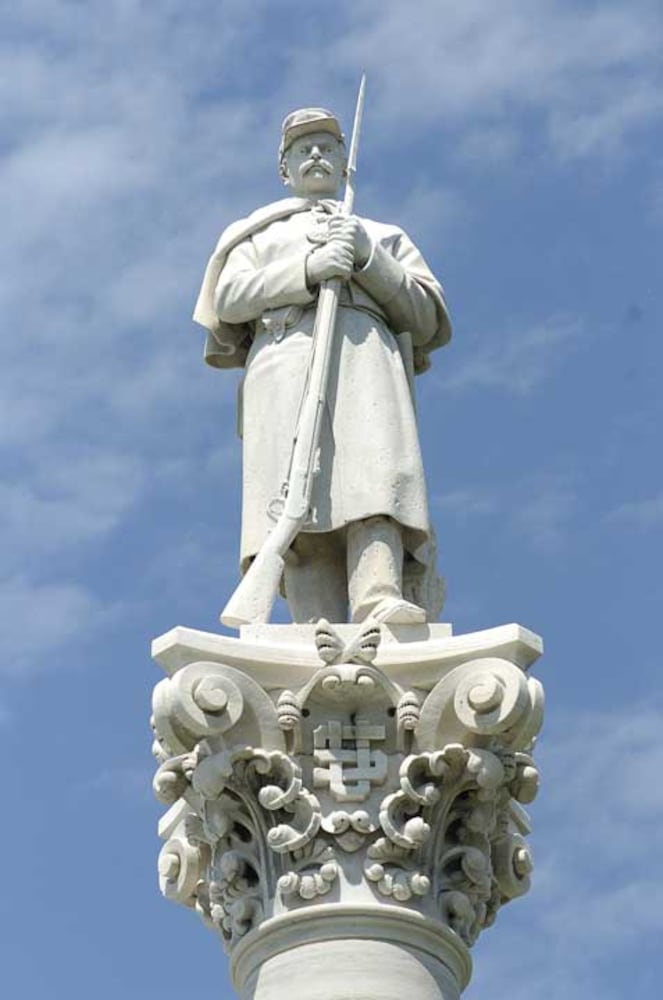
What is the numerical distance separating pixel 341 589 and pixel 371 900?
11.2 feet

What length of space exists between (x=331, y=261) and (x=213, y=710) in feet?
15.6

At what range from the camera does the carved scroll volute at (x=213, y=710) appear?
16.8 m

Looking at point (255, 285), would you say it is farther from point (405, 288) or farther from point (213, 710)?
point (213, 710)

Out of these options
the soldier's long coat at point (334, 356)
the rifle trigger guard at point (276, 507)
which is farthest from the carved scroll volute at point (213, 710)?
the soldier's long coat at point (334, 356)

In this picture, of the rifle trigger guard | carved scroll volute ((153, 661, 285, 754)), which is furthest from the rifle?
carved scroll volute ((153, 661, 285, 754))

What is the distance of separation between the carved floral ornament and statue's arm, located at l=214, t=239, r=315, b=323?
4076 mm

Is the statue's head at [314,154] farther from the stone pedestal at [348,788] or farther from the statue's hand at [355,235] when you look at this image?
the stone pedestal at [348,788]

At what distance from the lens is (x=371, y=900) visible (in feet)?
54.4

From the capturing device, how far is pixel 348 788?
1684 centimetres

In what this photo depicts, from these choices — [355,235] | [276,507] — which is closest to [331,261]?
[355,235]

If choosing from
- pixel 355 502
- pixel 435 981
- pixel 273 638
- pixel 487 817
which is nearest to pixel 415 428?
pixel 355 502

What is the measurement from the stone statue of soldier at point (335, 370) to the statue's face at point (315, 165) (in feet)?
0.04

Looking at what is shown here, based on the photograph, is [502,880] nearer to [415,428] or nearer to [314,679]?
[314,679]

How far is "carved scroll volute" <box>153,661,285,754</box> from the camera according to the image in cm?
1684
